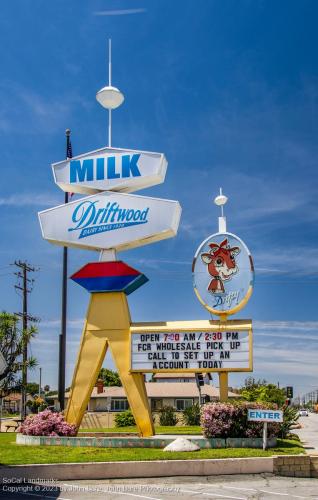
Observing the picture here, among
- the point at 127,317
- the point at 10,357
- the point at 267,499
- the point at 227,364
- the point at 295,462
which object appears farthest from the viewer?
the point at 10,357

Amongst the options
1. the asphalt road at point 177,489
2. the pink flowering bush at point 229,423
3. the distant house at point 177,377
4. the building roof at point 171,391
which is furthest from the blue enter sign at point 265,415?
the distant house at point 177,377

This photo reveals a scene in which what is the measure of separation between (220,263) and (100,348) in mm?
5736

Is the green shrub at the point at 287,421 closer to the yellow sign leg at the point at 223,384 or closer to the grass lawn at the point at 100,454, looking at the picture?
the yellow sign leg at the point at 223,384

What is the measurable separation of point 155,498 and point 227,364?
8617mm

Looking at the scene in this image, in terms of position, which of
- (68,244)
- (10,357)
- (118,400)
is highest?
(68,244)

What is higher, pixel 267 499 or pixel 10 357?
pixel 10 357

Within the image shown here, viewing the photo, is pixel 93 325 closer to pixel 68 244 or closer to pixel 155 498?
pixel 68 244

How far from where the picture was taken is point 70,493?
1348cm

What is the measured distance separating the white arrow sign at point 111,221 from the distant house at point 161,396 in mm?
31153

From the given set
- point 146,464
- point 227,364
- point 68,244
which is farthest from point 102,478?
point 68,244

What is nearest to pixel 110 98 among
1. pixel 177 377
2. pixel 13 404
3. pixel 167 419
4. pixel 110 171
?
pixel 110 171

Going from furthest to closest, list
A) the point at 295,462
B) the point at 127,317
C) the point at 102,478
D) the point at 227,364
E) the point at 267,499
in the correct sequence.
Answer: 1. the point at 127,317
2. the point at 227,364
3. the point at 295,462
4. the point at 102,478
5. the point at 267,499

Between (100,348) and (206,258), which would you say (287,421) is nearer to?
(206,258)

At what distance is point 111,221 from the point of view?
23.3m
